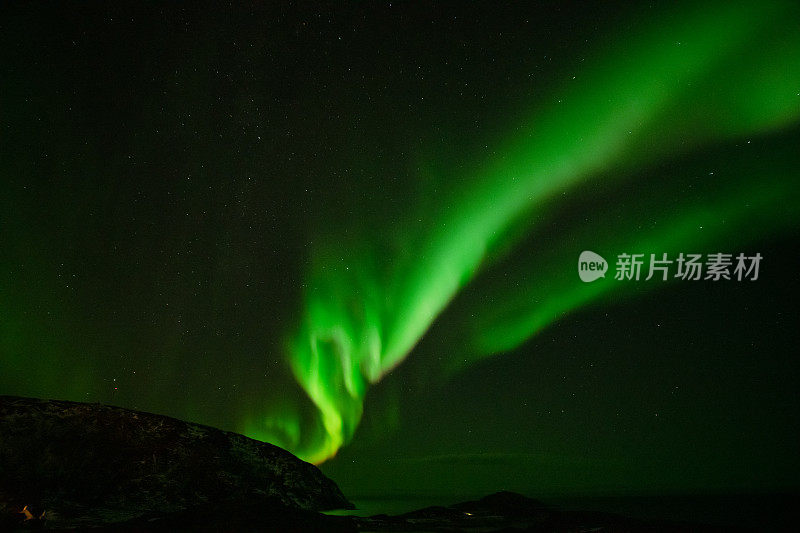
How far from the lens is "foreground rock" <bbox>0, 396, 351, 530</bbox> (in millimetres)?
17688

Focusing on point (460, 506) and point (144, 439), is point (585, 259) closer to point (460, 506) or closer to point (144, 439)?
point (460, 506)

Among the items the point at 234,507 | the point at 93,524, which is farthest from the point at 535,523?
the point at 93,524

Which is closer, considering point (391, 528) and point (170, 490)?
point (391, 528)

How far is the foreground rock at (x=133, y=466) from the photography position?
58.0 ft

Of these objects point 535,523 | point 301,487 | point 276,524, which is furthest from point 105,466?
point 535,523

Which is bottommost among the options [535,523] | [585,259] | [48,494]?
[48,494]

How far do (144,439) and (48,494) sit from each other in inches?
136

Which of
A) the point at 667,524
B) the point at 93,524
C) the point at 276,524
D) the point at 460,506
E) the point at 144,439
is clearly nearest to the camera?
the point at 276,524

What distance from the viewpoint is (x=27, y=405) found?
21078 millimetres

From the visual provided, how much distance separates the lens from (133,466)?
63.5ft

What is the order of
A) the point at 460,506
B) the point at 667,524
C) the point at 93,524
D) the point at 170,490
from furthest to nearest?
the point at 170,490, the point at 460,506, the point at 667,524, the point at 93,524

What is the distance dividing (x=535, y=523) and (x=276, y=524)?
5257mm

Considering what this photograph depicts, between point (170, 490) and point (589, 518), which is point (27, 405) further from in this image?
point (589, 518)

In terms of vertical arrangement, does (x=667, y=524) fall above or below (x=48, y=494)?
above
